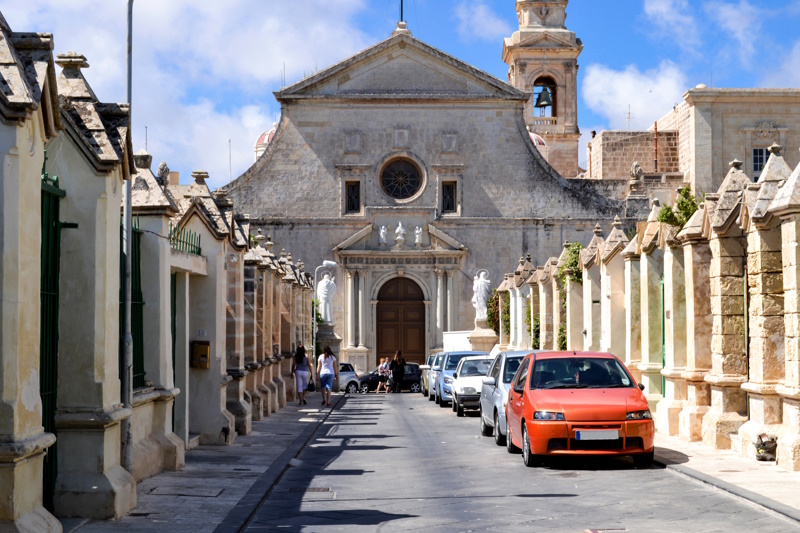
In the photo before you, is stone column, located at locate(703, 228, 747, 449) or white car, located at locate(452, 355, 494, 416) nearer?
stone column, located at locate(703, 228, 747, 449)

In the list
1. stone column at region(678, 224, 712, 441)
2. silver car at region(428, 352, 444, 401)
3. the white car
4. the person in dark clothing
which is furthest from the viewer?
the person in dark clothing

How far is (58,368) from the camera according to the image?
32.5 feet

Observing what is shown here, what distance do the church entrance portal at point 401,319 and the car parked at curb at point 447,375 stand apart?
18277mm

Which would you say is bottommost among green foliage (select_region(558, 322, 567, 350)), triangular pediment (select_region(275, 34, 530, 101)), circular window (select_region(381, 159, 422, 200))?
green foliage (select_region(558, 322, 567, 350))

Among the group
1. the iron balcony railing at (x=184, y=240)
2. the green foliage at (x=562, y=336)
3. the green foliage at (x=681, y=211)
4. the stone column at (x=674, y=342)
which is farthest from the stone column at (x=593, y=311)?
the iron balcony railing at (x=184, y=240)

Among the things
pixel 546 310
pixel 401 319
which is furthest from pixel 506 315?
pixel 546 310

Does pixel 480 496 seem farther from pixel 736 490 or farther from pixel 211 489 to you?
pixel 211 489

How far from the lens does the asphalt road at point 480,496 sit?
941 cm

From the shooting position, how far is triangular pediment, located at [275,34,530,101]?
157 ft

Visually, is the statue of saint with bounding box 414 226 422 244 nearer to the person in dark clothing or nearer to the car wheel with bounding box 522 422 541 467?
the person in dark clothing

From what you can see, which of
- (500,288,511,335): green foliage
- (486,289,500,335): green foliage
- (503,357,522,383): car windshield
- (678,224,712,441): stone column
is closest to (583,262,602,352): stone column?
(503,357,522,383): car windshield

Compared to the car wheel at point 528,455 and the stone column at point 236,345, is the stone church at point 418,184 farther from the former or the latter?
the car wheel at point 528,455

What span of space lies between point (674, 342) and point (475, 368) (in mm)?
8845

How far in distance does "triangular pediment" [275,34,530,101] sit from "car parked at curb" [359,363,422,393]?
38.6 ft
